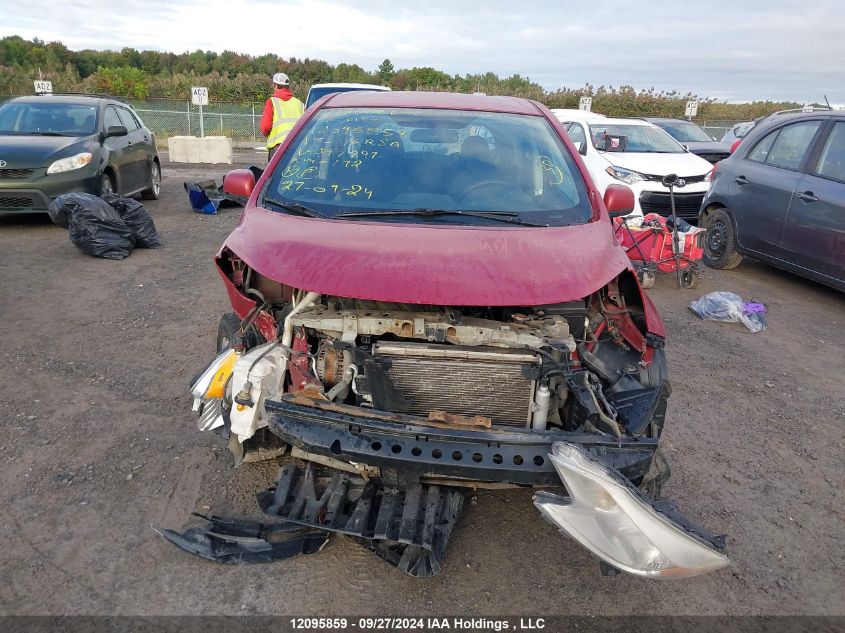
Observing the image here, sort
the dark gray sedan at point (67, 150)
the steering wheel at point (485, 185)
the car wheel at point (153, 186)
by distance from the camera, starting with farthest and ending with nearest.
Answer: the car wheel at point (153, 186)
the dark gray sedan at point (67, 150)
the steering wheel at point (485, 185)

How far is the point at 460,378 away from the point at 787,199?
18.2 feet

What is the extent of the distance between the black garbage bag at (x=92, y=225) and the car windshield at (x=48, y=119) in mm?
2046

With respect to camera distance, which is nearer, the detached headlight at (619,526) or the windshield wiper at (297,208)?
the detached headlight at (619,526)

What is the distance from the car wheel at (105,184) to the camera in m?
8.38

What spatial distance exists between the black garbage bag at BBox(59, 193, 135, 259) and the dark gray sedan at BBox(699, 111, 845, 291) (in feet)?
23.1

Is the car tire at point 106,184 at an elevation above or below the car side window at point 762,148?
below

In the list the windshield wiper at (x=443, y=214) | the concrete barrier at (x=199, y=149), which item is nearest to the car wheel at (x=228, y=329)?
the windshield wiper at (x=443, y=214)

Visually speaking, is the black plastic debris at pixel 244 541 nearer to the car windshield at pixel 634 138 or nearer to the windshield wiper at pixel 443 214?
the windshield wiper at pixel 443 214

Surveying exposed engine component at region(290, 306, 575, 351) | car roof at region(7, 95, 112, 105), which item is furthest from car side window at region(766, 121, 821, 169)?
car roof at region(7, 95, 112, 105)

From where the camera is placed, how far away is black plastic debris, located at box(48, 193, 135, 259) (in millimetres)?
7043

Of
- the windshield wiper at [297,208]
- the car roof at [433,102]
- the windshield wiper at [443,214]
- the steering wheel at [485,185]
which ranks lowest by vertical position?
the windshield wiper at [297,208]

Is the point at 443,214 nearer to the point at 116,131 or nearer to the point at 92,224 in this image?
the point at 92,224

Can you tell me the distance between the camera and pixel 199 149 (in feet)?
54.1

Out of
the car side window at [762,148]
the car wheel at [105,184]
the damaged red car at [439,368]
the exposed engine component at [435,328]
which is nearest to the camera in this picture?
the damaged red car at [439,368]
